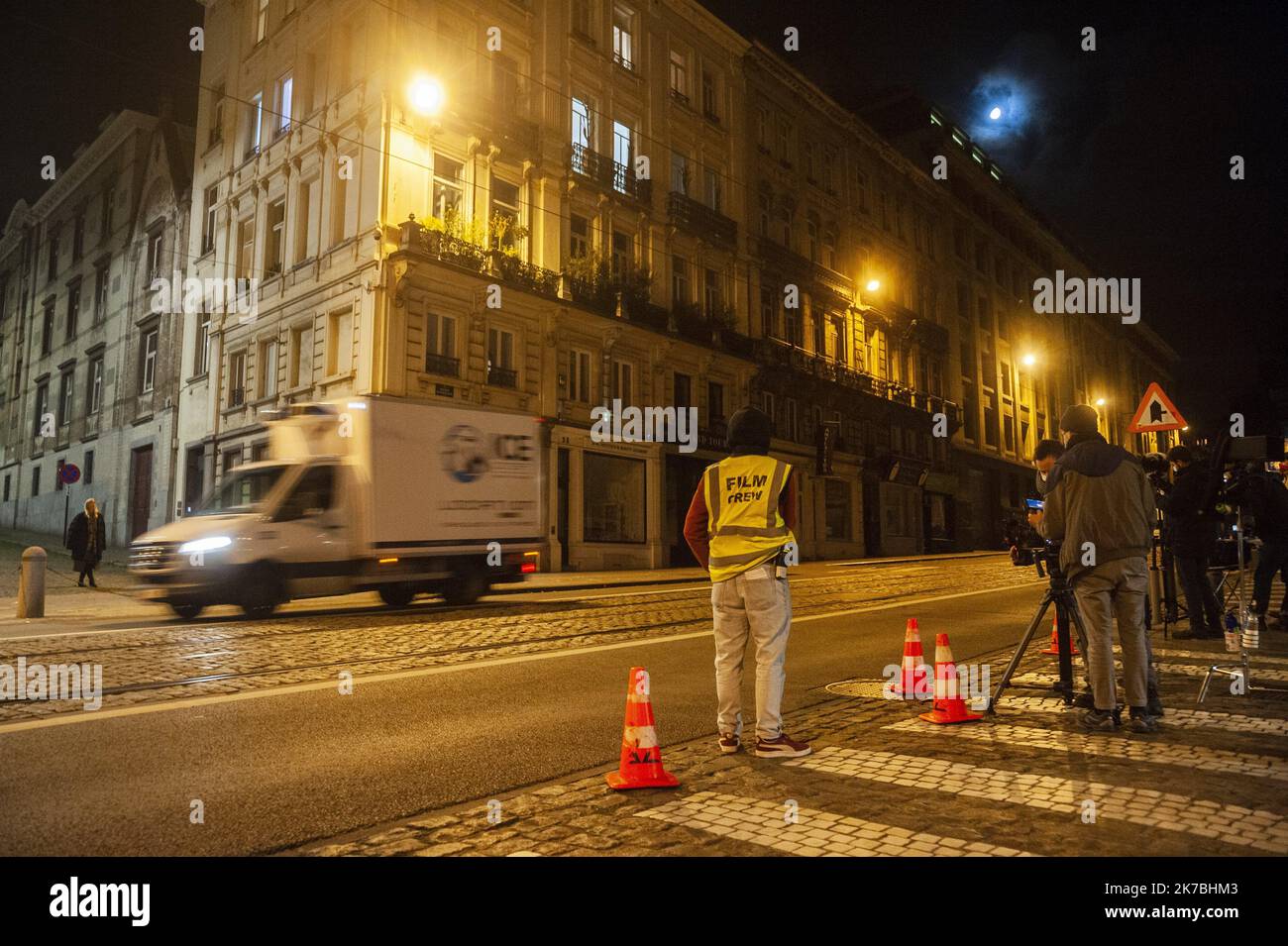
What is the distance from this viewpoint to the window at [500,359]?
76.9 feet

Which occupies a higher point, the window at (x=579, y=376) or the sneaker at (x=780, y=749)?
the window at (x=579, y=376)

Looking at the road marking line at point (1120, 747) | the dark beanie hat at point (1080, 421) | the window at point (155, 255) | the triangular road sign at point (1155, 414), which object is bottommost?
the road marking line at point (1120, 747)

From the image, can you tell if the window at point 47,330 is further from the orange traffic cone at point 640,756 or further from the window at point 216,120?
the orange traffic cone at point 640,756

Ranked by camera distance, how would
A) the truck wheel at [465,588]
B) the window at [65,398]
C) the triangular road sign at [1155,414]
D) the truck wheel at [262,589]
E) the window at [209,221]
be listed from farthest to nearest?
the window at [65,398] < the window at [209,221] < the truck wheel at [465,588] < the truck wheel at [262,589] < the triangular road sign at [1155,414]

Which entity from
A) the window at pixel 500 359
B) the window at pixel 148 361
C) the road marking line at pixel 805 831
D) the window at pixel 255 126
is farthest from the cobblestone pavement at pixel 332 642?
the window at pixel 148 361

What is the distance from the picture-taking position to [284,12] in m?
25.7

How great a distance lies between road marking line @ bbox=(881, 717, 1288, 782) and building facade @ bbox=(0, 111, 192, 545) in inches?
1056

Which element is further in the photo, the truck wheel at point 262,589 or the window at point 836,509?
the window at point 836,509

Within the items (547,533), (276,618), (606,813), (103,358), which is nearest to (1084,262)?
(547,533)

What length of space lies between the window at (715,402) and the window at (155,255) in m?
19.2

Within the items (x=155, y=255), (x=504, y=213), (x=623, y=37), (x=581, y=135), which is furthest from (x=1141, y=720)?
(x=155, y=255)

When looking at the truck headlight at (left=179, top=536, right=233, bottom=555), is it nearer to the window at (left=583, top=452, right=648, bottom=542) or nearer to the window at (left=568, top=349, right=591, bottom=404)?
the window at (left=583, top=452, right=648, bottom=542)

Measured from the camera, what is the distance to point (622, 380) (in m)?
27.5
